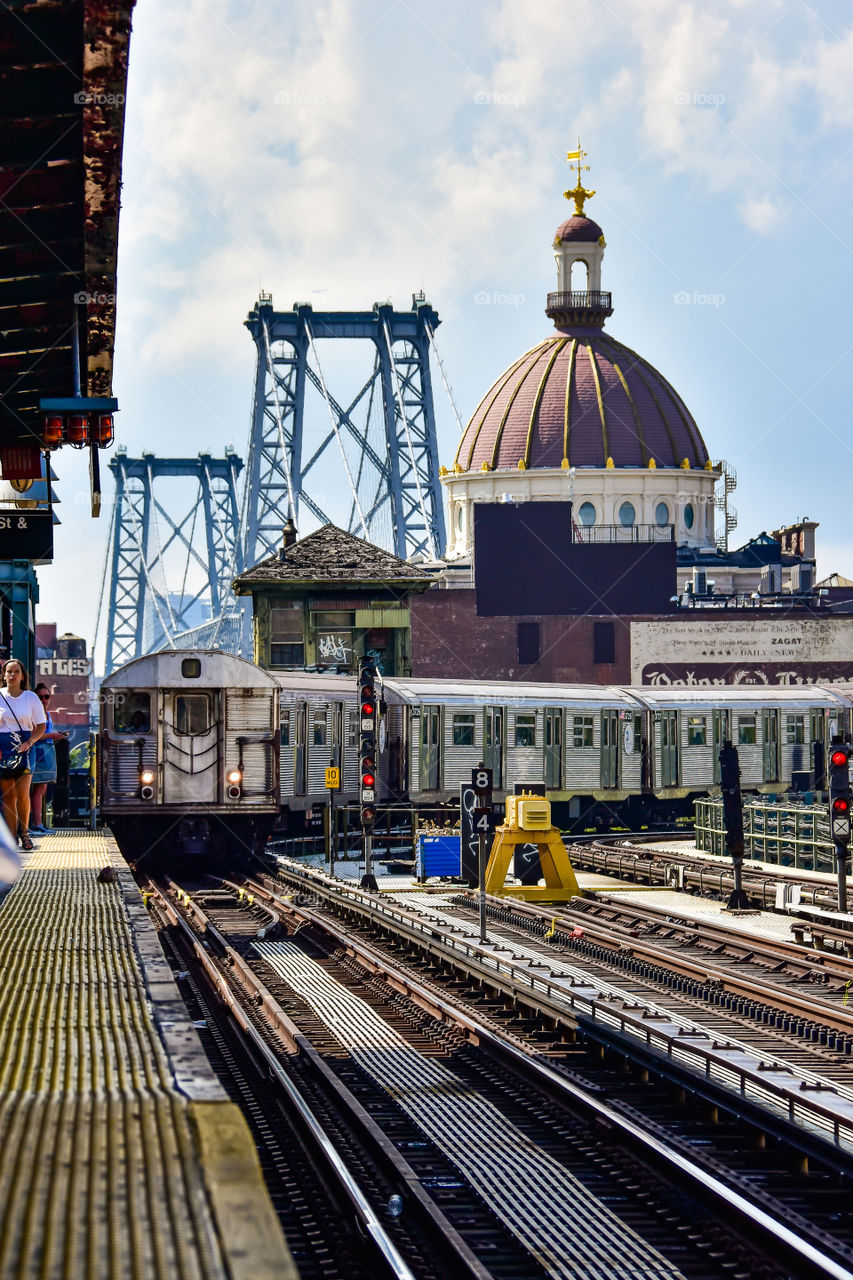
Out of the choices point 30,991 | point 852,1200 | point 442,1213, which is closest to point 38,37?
point 30,991

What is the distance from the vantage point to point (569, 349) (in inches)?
3880

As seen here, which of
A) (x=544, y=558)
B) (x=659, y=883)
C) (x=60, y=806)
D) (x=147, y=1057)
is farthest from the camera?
(x=544, y=558)

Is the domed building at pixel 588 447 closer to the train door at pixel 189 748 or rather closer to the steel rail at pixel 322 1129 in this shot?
the train door at pixel 189 748

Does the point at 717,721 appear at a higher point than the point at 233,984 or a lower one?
higher

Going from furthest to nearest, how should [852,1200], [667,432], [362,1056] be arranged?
[667,432] < [362,1056] < [852,1200]

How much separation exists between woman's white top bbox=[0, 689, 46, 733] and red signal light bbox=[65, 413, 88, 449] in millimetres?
2139

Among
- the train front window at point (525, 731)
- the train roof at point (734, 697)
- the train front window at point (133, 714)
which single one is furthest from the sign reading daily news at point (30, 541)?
the train roof at point (734, 697)

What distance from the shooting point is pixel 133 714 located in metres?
26.1

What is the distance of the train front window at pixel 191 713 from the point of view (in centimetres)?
2600

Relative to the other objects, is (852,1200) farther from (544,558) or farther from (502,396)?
(502,396)

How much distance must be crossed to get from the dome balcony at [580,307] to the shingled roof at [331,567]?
52.0 meters

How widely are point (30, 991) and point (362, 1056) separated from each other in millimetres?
5526

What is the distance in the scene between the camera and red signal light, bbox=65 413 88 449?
15.0 m

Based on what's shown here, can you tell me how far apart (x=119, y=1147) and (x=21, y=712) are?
10.6m
